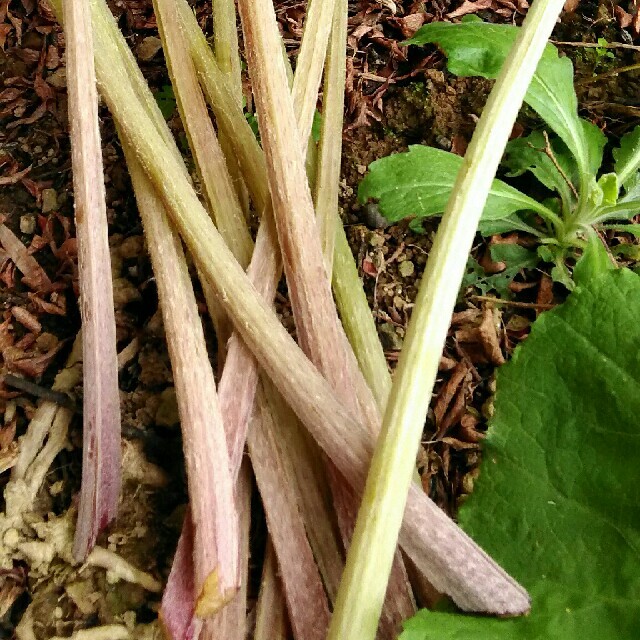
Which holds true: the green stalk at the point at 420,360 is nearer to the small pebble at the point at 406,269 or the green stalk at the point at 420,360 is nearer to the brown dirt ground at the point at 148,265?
the brown dirt ground at the point at 148,265

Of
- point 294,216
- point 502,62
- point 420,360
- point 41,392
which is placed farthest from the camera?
point 502,62

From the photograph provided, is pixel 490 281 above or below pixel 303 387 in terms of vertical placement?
below

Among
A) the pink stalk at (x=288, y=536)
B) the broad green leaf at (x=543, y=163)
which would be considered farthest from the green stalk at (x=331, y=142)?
the broad green leaf at (x=543, y=163)

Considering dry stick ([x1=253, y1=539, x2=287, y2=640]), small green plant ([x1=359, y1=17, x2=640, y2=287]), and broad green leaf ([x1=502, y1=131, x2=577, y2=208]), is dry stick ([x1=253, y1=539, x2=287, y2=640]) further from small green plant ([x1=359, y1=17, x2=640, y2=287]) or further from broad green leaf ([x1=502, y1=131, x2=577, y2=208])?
broad green leaf ([x1=502, y1=131, x2=577, y2=208])

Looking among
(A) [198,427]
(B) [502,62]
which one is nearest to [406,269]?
(B) [502,62]

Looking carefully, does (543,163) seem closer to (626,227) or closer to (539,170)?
(539,170)

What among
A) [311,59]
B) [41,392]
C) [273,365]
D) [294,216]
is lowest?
[41,392]

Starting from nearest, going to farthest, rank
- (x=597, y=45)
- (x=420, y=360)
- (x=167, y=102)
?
(x=420, y=360), (x=167, y=102), (x=597, y=45)
